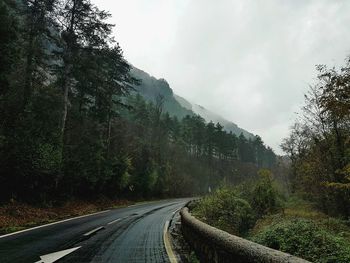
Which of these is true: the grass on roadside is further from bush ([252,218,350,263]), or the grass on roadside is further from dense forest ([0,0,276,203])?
dense forest ([0,0,276,203])

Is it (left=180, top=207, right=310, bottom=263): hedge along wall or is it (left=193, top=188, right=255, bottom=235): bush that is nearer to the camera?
(left=180, top=207, right=310, bottom=263): hedge along wall

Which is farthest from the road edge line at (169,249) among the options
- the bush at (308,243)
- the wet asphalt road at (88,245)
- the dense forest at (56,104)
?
the dense forest at (56,104)

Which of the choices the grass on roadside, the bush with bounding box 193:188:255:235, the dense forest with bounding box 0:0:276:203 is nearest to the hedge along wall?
the grass on roadside

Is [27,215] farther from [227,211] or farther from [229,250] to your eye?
[229,250]

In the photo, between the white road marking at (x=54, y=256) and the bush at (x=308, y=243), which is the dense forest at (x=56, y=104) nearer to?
the bush at (x=308, y=243)

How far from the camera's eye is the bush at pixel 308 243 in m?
7.76

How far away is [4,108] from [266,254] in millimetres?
18988

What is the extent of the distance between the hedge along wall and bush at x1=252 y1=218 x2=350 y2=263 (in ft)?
8.00

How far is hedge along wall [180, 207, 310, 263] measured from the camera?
158 inches

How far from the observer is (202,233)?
301 inches

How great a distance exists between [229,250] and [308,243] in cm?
438

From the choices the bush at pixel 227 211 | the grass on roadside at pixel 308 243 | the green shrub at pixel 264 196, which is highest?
the green shrub at pixel 264 196

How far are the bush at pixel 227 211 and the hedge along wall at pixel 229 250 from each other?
821 centimetres

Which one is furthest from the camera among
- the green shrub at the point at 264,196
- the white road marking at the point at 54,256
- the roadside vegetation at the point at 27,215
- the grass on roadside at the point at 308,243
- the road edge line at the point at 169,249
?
the green shrub at the point at 264,196
